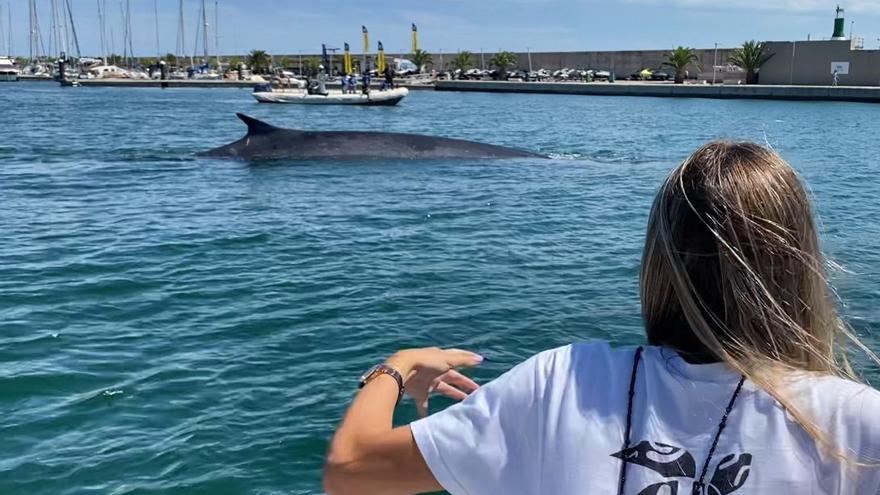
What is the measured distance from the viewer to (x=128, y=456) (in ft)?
19.1

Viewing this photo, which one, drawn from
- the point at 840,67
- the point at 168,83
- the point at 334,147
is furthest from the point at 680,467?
the point at 168,83

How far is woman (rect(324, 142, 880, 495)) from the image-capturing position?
69.7 inches

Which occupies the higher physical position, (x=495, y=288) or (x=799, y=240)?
(x=799, y=240)

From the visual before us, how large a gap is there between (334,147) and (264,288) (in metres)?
13.7

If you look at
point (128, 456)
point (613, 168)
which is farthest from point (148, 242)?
point (613, 168)

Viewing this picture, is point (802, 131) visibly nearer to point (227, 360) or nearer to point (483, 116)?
point (483, 116)

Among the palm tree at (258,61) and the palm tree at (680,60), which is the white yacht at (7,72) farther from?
the palm tree at (680,60)

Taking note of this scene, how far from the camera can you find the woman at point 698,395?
5.81 feet

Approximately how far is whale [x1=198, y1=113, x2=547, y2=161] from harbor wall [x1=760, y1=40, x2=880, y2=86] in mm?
65835

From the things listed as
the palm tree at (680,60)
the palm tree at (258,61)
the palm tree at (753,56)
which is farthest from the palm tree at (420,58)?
the palm tree at (753,56)

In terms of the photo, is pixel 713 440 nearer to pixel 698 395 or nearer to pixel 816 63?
pixel 698 395

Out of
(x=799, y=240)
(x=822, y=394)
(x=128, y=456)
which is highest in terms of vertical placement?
(x=799, y=240)

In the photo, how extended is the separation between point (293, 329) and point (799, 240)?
7.12m

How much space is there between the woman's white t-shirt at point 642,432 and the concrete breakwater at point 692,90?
75.2m
